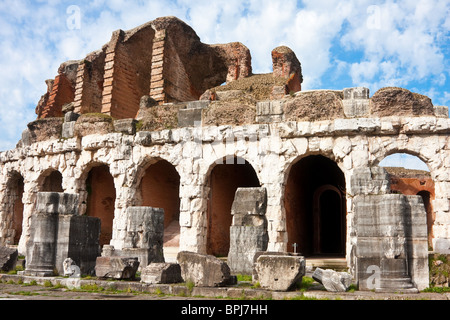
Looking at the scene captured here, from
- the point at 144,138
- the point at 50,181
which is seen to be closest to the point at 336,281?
the point at 144,138

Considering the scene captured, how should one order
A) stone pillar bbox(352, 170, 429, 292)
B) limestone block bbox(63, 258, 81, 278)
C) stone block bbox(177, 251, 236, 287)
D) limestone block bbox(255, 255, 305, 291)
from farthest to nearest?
limestone block bbox(63, 258, 81, 278) < stone block bbox(177, 251, 236, 287) < stone pillar bbox(352, 170, 429, 292) < limestone block bbox(255, 255, 305, 291)

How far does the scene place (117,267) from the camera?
8570 millimetres

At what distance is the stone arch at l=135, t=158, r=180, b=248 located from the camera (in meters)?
15.2

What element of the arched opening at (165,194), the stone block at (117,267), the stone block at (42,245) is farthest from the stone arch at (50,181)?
the stone block at (117,267)

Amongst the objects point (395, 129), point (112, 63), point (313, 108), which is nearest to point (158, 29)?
point (112, 63)

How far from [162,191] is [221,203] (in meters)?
2.60

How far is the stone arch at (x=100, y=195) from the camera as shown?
53.3 ft

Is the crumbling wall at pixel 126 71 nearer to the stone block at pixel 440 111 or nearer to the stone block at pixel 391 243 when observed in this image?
the stone block at pixel 440 111

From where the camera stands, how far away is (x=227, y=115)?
14.2 meters

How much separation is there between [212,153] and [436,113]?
6510 millimetres

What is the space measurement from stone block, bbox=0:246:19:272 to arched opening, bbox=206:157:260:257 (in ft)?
19.3

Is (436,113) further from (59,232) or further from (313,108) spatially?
(59,232)

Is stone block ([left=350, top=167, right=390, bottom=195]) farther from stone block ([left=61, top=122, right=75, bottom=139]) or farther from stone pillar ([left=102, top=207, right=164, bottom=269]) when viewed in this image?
stone block ([left=61, top=122, right=75, bottom=139])

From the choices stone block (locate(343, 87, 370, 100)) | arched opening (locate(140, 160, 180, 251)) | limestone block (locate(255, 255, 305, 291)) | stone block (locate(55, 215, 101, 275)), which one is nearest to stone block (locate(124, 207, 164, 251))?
stone block (locate(55, 215, 101, 275))
